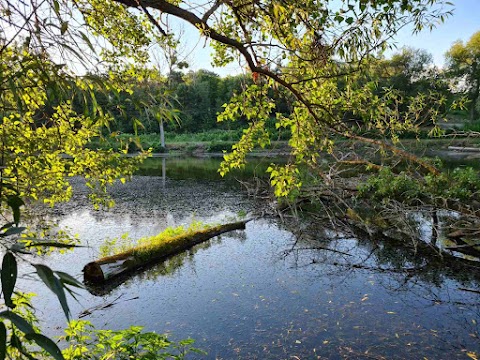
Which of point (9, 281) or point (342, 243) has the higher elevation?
point (9, 281)

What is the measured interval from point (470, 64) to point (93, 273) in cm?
4036

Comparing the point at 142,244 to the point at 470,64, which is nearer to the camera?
the point at 142,244

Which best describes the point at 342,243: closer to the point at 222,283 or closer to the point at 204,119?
the point at 222,283

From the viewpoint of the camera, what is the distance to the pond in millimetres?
5039

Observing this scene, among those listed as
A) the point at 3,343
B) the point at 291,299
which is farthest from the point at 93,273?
the point at 3,343

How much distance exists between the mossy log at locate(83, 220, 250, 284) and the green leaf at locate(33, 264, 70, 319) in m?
6.71

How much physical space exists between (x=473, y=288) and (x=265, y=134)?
16.8 feet

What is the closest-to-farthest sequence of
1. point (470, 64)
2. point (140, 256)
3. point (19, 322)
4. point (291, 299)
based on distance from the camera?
point (19, 322) → point (291, 299) → point (140, 256) → point (470, 64)

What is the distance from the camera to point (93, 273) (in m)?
7.12

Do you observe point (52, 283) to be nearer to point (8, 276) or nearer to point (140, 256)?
point (8, 276)

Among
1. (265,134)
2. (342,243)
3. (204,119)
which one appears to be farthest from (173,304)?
(204,119)

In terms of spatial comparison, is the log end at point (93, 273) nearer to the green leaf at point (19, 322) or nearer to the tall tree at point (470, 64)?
the green leaf at point (19, 322)

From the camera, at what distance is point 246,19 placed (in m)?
3.51

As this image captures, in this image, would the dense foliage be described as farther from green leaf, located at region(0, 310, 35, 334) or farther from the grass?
the grass
